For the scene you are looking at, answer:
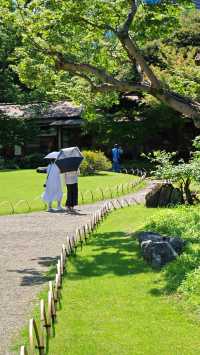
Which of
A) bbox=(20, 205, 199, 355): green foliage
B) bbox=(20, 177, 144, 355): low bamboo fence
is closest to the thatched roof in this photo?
bbox=(20, 177, 144, 355): low bamboo fence

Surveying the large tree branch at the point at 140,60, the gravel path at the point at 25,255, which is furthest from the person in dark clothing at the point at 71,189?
the large tree branch at the point at 140,60

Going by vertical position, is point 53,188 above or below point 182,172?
below

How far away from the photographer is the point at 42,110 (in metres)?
43.0

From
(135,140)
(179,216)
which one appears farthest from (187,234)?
(135,140)

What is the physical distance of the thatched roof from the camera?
136 feet

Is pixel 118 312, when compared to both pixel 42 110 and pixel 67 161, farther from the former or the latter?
pixel 42 110

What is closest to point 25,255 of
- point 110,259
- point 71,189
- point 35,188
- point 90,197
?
point 110,259

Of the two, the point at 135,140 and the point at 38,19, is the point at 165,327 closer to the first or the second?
the point at 38,19

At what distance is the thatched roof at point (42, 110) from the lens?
1634 inches

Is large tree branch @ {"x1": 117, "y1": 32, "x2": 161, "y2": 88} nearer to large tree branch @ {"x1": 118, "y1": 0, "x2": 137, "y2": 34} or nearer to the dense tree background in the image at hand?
large tree branch @ {"x1": 118, "y1": 0, "x2": 137, "y2": 34}

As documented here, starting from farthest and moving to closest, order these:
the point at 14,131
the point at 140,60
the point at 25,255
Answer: the point at 14,131
the point at 25,255
the point at 140,60

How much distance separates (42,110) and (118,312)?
36.0 meters

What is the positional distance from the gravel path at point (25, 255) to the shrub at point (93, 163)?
460 inches

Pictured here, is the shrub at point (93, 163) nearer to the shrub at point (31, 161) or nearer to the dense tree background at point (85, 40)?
the shrub at point (31, 161)
